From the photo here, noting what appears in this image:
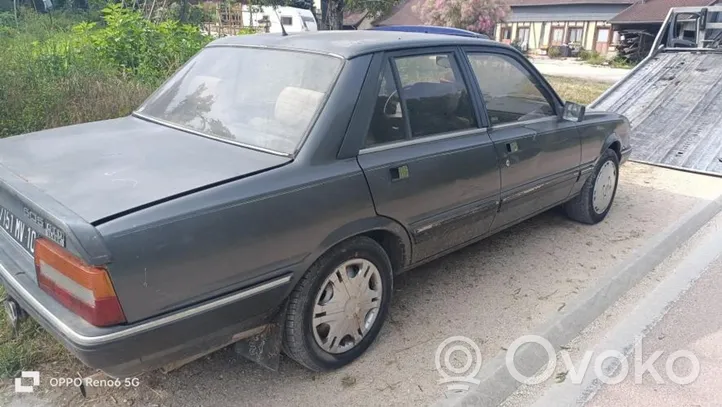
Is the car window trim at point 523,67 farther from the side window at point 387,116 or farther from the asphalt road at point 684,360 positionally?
the asphalt road at point 684,360

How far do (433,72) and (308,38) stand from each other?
0.80 metres

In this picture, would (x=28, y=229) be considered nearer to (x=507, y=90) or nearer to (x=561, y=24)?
(x=507, y=90)

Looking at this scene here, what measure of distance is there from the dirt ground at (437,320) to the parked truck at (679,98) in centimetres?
190

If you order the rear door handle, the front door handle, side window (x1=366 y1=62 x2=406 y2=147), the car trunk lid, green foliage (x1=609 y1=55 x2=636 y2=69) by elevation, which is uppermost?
side window (x1=366 y1=62 x2=406 y2=147)

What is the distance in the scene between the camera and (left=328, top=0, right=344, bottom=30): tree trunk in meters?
26.3

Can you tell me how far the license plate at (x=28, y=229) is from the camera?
213 cm

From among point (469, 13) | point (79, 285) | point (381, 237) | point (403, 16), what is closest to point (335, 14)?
point (469, 13)

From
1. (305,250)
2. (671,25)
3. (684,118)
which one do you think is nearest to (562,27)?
(671,25)

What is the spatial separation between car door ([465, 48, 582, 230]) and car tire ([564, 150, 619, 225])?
0.47 metres

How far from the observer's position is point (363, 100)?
2906 millimetres

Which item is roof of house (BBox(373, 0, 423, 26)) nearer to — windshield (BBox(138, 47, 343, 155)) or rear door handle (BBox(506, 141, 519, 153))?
rear door handle (BBox(506, 141, 519, 153))

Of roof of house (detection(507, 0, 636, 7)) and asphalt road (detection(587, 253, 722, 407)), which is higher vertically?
roof of house (detection(507, 0, 636, 7))

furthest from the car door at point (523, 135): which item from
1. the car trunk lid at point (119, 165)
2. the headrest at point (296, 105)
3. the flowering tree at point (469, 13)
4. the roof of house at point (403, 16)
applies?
the roof of house at point (403, 16)

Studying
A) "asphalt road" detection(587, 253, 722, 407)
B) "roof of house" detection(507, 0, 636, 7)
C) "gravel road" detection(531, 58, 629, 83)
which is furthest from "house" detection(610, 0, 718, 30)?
"asphalt road" detection(587, 253, 722, 407)
